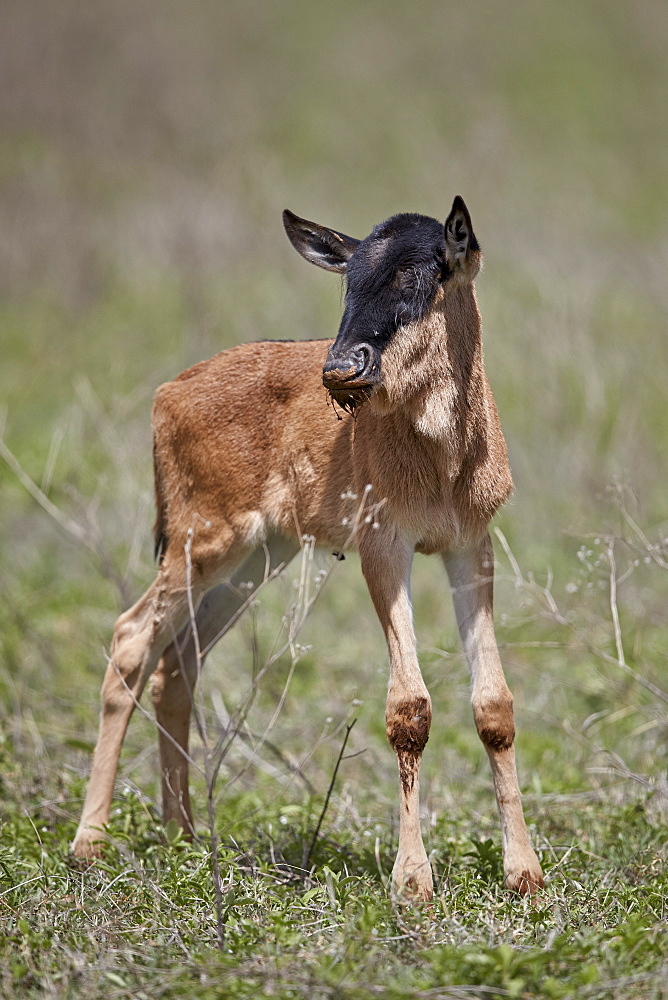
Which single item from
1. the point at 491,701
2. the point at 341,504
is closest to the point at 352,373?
the point at 341,504

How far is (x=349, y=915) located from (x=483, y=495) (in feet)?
6.11

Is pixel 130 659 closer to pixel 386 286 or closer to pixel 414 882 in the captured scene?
pixel 414 882

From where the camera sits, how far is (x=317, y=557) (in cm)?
685

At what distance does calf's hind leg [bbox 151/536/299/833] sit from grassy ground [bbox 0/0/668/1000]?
0.23 meters

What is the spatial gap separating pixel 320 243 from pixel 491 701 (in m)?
2.17

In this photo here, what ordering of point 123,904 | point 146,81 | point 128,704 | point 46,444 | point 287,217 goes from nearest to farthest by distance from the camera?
point 123,904 → point 287,217 → point 128,704 → point 46,444 → point 146,81

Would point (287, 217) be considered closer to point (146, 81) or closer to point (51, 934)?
point (51, 934)

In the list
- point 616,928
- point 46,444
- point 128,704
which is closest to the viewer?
point 616,928

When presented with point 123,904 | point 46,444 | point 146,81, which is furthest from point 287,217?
point 146,81

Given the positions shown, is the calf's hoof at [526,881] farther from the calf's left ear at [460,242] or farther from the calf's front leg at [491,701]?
the calf's left ear at [460,242]

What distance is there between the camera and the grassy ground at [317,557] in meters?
3.97

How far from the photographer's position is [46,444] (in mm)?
12086

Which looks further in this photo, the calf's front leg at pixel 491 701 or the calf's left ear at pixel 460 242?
the calf's front leg at pixel 491 701

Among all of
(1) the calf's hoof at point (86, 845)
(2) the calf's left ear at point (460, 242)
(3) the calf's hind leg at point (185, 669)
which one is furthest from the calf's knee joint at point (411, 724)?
(2) the calf's left ear at point (460, 242)
